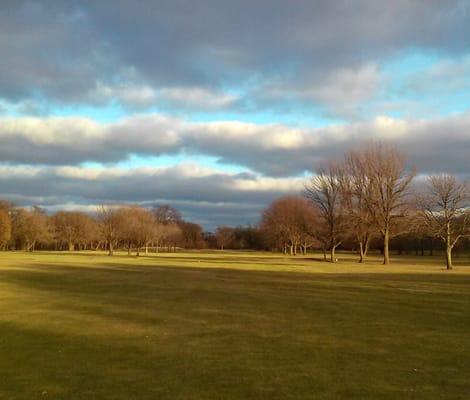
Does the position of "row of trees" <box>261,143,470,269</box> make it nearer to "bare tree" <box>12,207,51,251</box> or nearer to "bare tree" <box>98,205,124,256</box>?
"bare tree" <box>98,205,124,256</box>

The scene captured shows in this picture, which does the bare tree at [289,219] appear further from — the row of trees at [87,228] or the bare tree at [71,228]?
the bare tree at [71,228]

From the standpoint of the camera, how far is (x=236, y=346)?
42.7 ft

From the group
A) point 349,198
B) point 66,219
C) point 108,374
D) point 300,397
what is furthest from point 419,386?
point 66,219

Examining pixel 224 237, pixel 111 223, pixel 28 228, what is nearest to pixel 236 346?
pixel 111 223

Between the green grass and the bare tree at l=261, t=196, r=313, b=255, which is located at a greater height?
the bare tree at l=261, t=196, r=313, b=255

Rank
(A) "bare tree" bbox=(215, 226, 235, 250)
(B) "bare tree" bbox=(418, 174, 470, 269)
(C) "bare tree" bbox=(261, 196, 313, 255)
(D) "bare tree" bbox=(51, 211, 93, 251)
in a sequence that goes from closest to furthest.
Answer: (B) "bare tree" bbox=(418, 174, 470, 269)
(C) "bare tree" bbox=(261, 196, 313, 255)
(D) "bare tree" bbox=(51, 211, 93, 251)
(A) "bare tree" bbox=(215, 226, 235, 250)

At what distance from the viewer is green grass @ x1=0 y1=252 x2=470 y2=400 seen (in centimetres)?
927

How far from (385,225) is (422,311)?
49266 millimetres

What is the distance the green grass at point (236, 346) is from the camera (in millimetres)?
9273

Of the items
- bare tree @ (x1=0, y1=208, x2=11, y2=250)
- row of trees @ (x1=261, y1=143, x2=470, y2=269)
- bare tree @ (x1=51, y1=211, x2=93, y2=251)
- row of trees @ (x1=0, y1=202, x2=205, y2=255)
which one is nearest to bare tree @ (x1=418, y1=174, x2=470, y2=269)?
row of trees @ (x1=261, y1=143, x2=470, y2=269)

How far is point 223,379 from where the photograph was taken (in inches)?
388

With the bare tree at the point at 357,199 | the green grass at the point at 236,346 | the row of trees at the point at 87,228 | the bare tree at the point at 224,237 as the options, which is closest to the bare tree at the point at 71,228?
the row of trees at the point at 87,228

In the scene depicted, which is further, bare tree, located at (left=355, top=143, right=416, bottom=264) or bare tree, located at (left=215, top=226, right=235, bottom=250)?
bare tree, located at (left=215, top=226, right=235, bottom=250)

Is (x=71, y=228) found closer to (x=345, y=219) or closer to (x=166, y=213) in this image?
(x=166, y=213)
